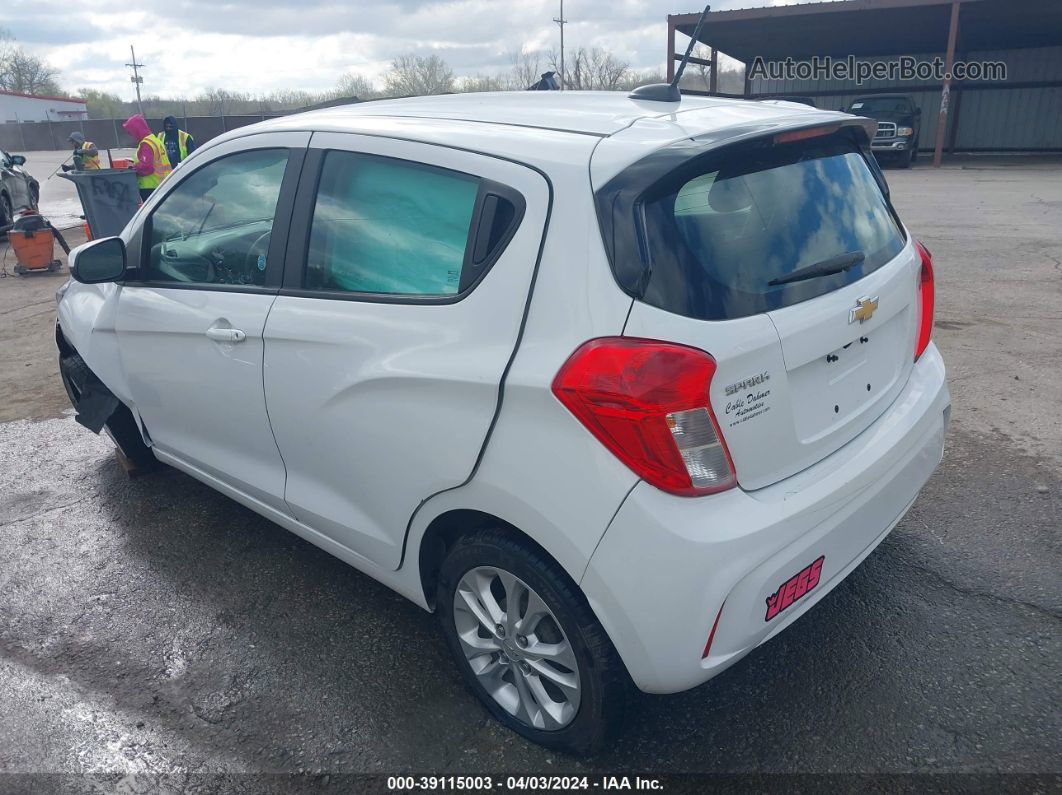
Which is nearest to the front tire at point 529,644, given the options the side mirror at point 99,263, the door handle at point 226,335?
the door handle at point 226,335

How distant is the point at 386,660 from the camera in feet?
9.38

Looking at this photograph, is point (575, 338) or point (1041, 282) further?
point (1041, 282)

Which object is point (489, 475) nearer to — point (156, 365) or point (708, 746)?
point (708, 746)

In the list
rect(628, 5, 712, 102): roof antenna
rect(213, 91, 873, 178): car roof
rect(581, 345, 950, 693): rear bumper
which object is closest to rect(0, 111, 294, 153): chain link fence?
rect(213, 91, 873, 178): car roof

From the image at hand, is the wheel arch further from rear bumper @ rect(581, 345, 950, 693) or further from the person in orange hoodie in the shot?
the person in orange hoodie

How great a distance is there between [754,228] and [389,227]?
3.64 ft

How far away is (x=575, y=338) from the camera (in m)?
1.98

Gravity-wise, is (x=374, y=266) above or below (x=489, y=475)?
above

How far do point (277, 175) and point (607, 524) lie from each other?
182 cm

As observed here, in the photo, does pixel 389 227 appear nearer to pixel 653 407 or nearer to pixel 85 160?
pixel 653 407

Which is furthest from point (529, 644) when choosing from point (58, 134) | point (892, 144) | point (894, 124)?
point (58, 134)

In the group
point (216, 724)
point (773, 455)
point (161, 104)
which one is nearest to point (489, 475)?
point (773, 455)

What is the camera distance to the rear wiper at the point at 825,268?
2168 mm

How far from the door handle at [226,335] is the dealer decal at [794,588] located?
1945mm
